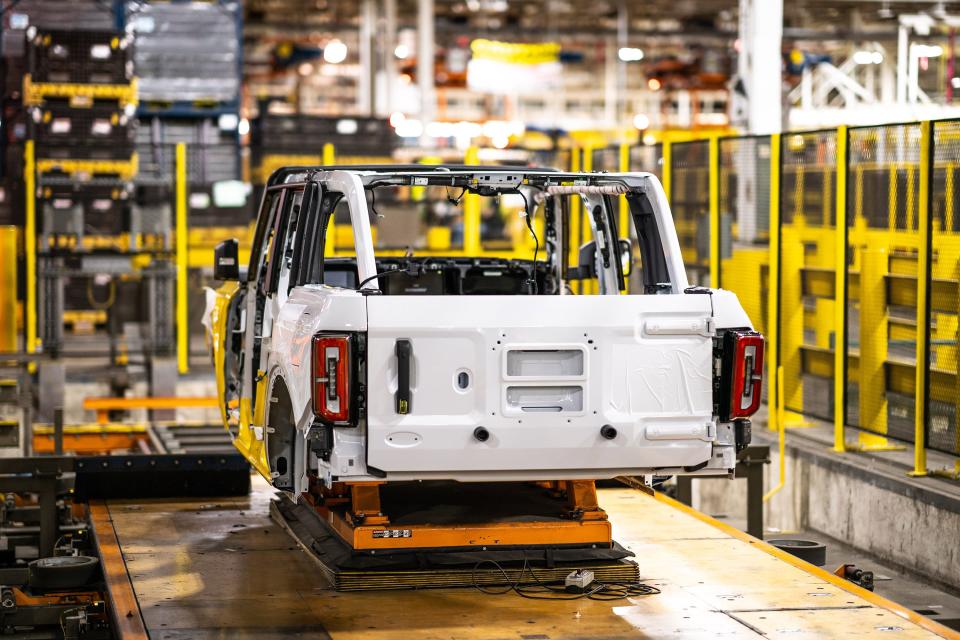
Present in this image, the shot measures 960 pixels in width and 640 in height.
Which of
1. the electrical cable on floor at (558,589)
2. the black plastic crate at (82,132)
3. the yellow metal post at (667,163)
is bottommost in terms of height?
the electrical cable on floor at (558,589)

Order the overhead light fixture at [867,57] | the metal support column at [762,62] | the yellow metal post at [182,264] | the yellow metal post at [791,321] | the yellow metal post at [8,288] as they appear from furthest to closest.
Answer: the overhead light fixture at [867,57] < the metal support column at [762,62] < the yellow metal post at [182,264] < the yellow metal post at [8,288] < the yellow metal post at [791,321]

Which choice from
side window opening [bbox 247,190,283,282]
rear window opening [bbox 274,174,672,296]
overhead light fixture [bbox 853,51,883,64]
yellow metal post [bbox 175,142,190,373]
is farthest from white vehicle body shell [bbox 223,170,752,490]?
overhead light fixture [bbox 853,51,883,64]

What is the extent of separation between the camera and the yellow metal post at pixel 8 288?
15656mm

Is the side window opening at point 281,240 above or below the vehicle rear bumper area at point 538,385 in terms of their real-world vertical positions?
above

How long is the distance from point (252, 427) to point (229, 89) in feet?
45.4

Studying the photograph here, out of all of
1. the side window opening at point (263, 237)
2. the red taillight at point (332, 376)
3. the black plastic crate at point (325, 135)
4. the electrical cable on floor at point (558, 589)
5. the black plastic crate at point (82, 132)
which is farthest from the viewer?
the black plastic crate at point (325, 135)

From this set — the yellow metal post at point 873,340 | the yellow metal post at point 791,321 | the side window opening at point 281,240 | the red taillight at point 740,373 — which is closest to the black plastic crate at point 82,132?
the yellow metal post at point 791,321

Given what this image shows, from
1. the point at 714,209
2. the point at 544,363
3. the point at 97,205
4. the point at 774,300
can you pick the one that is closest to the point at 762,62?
the point at 714,209

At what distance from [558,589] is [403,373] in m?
1.31

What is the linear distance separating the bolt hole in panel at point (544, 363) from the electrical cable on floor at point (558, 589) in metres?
0.97

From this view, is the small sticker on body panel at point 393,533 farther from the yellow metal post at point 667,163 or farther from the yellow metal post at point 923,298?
the yellow metal post at point 667,163

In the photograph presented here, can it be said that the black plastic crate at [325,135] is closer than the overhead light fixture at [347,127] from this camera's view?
Yes

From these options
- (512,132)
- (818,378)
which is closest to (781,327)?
(818,378)

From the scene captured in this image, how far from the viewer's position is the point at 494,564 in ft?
22.6
